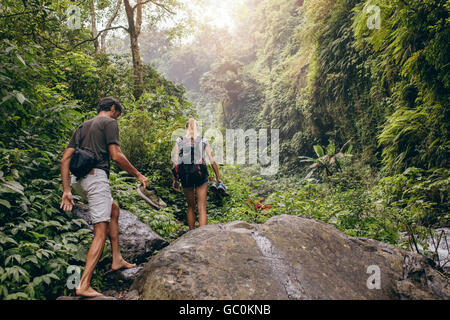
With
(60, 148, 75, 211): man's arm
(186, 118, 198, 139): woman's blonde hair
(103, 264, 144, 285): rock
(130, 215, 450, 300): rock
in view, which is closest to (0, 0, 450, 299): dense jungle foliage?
(103, 264, 144, 285): rock

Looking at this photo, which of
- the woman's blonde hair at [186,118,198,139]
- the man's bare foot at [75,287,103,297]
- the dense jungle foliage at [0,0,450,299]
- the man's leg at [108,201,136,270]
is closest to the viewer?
the man's bare foot at [75,287,103,297]

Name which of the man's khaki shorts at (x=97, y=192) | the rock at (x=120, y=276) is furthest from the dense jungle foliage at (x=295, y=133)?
the man's khaki shorts at (x=97, y=192)

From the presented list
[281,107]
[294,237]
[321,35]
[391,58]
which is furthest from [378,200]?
[281,107]

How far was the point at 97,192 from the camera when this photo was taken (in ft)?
9.87

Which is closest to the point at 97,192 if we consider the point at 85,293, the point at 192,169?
the point at 85,293

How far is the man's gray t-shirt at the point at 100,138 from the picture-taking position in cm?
308

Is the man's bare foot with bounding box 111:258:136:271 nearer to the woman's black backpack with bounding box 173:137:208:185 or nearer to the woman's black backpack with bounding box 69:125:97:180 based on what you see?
the woman's black backpack with bounding box 69:125:97:180

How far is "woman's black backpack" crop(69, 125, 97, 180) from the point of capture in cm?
297

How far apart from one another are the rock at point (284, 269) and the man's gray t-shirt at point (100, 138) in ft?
4.27

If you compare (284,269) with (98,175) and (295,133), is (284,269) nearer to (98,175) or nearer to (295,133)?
(98,175)

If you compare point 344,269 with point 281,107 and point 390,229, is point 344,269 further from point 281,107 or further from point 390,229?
point 281,107

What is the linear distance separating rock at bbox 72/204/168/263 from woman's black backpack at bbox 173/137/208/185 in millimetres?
1032

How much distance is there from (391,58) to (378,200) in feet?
14.3

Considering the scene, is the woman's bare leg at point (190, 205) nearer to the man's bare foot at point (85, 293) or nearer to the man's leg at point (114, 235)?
the man's leg at point (114, 235)
